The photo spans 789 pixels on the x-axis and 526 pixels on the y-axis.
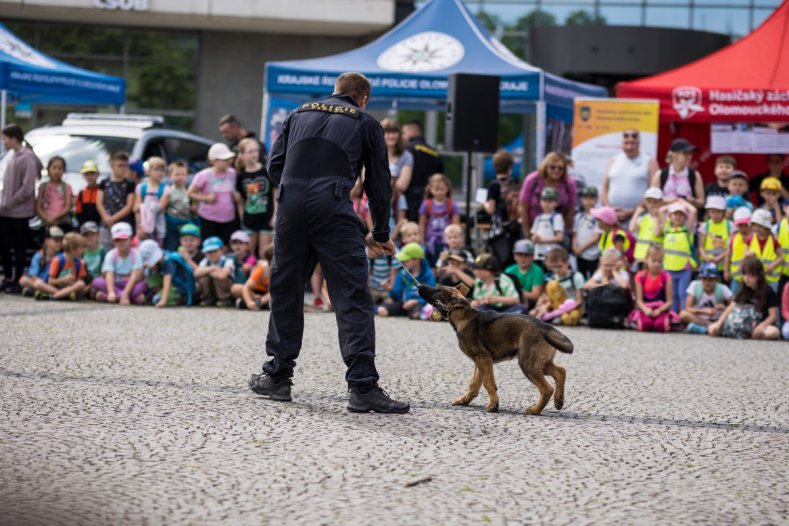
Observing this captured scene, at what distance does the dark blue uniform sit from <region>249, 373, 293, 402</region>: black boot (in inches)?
17.0

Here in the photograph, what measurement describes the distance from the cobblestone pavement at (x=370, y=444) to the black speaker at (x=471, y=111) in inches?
247

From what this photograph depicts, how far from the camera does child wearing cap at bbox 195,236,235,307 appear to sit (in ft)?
46.3

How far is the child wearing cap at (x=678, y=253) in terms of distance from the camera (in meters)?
13.7

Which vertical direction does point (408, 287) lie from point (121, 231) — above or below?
below

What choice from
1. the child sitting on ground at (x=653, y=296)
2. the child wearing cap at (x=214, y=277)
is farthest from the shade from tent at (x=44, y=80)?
the child sitting on ground at (x=653, y=296)

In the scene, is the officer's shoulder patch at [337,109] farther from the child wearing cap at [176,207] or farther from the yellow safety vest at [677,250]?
the child wearing cap at [176,207]

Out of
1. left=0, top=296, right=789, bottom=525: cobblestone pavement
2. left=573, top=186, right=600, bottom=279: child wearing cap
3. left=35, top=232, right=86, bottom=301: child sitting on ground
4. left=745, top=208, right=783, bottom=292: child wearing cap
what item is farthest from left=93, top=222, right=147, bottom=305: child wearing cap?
left=745, top=208, right=783, bottom=292: child wearing cap

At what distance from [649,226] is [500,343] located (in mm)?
7133

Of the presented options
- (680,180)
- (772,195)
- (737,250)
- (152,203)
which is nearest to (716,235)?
(737,250)

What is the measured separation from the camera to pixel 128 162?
15.4 meters

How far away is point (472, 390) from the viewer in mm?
7359

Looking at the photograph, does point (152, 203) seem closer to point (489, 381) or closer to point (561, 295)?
point (561, 295)

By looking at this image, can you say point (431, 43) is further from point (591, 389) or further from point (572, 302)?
point (591, 389)

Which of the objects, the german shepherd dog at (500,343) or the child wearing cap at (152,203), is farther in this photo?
the child wearing cap at (152,203)
